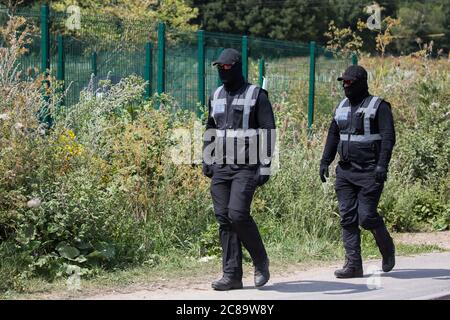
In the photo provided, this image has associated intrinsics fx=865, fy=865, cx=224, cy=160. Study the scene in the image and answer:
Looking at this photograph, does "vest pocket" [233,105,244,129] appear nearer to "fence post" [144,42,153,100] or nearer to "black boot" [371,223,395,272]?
"black boot" [371,223,395,272]

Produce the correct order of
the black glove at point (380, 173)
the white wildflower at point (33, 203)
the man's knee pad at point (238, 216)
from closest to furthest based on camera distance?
the man's knee pad at point (238, 216) → the white wildflower at point (33, 203) → the black glove at point (380, 173)

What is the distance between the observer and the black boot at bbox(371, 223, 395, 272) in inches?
341

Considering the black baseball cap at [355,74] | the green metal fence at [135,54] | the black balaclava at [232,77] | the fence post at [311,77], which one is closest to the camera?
the black balaclava at [232,77]

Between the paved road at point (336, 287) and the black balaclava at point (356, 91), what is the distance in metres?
1.79

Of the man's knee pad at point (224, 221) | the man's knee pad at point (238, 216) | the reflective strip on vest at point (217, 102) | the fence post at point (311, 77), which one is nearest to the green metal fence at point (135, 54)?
the fence post at point (311, 77)

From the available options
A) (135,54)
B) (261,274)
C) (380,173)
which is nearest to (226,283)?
(261,274)

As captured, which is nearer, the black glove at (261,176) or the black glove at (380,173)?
the black glove at (261,176)

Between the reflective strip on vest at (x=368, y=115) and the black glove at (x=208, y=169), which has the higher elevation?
the reflective strip on vest at (x=368, y=115)

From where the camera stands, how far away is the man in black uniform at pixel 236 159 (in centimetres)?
759

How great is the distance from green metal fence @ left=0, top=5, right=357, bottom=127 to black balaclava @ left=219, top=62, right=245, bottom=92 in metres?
3.30

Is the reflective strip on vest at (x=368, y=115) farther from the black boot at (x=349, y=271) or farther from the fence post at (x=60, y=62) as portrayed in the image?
the fence post at (x=60, y=62)

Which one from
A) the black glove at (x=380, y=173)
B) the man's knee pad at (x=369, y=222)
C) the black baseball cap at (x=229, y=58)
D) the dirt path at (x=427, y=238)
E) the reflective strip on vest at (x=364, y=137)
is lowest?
the dirt path at (x=427, y=238)

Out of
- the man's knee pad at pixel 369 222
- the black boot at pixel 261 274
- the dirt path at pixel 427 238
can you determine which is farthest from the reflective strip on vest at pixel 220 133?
the dirt path at pixel 427 238

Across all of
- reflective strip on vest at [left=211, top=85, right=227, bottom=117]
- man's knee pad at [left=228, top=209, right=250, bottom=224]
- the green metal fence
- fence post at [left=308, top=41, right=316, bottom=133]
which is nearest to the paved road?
man's knee pad at [left=228, top=209, right=250, bottom=224]
